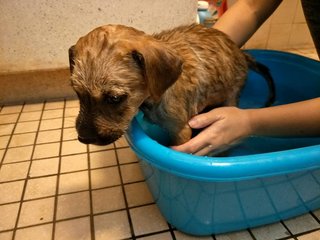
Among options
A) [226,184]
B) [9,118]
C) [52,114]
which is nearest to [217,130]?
[226,184]

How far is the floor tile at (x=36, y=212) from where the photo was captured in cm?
130

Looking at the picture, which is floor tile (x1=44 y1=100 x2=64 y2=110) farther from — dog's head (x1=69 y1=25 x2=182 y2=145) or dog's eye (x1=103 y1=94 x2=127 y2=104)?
dog's eye (x1=103 y1=94 x2=127 y2=104)

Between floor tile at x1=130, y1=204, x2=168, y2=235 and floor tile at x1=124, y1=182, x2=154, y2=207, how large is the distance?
0.03 m

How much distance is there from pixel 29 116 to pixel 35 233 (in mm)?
963

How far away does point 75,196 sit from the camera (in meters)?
1.40

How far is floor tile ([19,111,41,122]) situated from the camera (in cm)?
197

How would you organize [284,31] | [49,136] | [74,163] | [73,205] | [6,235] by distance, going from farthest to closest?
[284,31]
[49,136]
[74,163]
[73,205]
[6,235]

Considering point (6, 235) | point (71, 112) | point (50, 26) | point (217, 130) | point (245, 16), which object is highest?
point (245, 16)

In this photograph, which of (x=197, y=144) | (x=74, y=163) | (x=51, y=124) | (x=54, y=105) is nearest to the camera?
(x=197, y=144)

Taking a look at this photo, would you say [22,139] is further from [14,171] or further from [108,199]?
[108,199]

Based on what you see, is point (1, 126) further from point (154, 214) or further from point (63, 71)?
point (154, 214)

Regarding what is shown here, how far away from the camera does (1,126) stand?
1.90m

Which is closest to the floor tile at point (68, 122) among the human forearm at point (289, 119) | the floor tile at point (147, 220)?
the floor tile at point (147, 220)

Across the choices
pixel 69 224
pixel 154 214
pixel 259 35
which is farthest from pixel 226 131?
pixel 259 35
